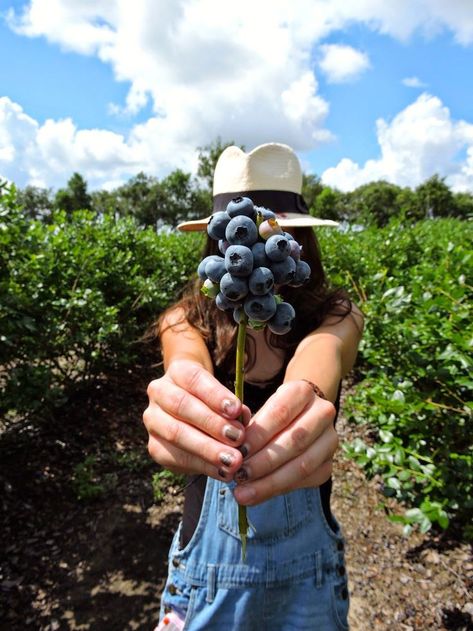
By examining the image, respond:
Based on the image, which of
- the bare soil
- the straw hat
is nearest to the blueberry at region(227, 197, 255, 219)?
the straw hat

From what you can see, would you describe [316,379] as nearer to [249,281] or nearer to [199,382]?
[199,382]

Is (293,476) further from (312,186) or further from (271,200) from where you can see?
(312,186)

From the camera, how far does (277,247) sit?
2.33 ft

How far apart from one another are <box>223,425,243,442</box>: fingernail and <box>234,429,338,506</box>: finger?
11 centimetres

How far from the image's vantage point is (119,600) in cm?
314

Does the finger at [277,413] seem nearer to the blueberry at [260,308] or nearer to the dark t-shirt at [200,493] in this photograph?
the blueberry at [260,308]

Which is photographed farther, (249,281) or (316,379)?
(316,379)

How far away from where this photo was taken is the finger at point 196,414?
89 cm

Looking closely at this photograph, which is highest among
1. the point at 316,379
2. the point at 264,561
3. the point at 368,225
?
the point at 368,225

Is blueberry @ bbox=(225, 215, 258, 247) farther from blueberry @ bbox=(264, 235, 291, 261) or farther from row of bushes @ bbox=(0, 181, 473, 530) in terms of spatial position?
row of bushes @ bbox=(0, 181, 473, 530)

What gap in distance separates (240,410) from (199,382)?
5.5 inches

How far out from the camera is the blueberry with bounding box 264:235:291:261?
709mm

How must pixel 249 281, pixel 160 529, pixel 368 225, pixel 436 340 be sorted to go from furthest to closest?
pixel 368 225 → pixel 160 529 → pixel 436 340 → pixel 249 281

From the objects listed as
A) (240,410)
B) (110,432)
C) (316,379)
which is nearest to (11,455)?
(110,432)
